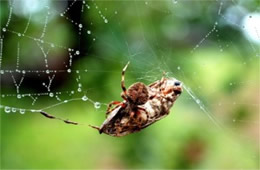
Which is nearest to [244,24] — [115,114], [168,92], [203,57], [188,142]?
[203,57]

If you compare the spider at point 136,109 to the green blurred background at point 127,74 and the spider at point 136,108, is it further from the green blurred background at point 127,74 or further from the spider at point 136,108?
the green blurred background at point 127,74

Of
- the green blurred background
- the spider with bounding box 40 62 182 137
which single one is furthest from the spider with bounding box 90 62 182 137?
the green blurred background

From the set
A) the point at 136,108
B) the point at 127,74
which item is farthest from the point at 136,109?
the point at 127,74

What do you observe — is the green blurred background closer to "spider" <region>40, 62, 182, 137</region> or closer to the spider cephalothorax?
"spider" <region>40, 62, 182, 137</region>

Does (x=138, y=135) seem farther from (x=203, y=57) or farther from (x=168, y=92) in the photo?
(x=168, y=92)

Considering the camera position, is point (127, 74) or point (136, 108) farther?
point (127, 74)

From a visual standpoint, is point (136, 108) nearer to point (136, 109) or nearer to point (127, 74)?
point (136, 109)
